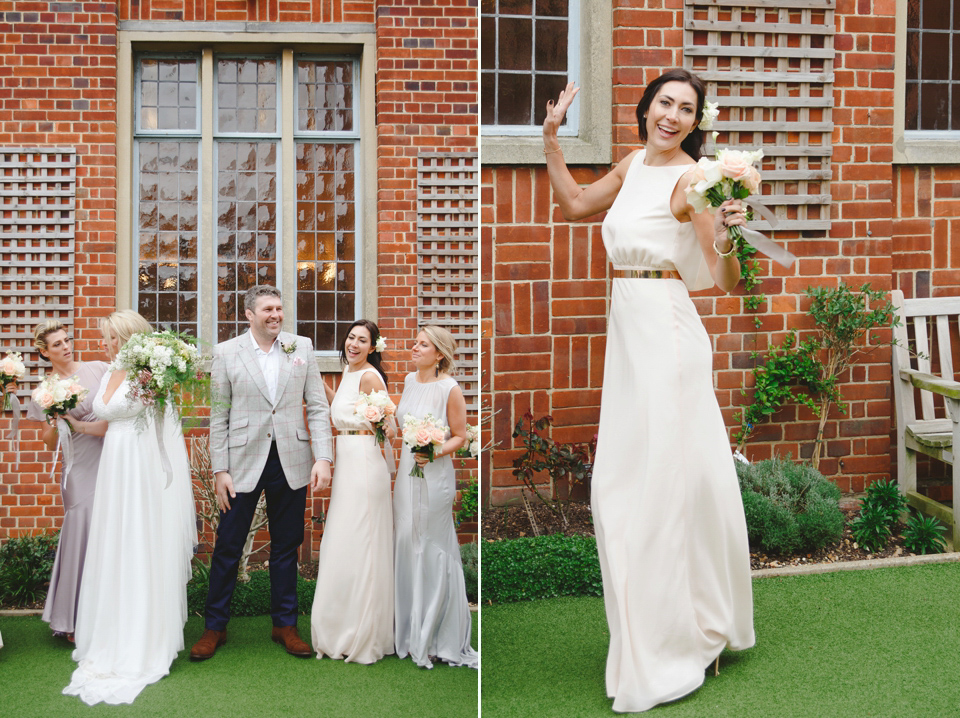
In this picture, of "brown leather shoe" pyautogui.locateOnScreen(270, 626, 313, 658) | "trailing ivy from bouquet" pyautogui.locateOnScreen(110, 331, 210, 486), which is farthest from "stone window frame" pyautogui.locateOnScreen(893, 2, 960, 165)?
"brown leather shoe" pyautogui.locateOnScreen(270, 626, 313, 658)

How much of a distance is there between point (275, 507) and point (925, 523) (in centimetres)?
359

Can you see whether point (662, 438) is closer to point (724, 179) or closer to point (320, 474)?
point (724, 179)

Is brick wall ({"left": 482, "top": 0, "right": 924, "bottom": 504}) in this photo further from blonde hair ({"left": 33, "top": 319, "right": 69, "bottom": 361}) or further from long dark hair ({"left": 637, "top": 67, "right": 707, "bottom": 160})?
blonde hair ({"left": 33, "top": 319, "right": 69, "bottom": 361})

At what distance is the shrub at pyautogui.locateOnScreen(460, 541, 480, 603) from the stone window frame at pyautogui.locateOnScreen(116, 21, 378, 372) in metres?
1.09

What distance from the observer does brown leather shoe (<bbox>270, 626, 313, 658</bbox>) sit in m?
3.99

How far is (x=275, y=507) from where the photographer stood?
164 inches

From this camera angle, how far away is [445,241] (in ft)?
13.8

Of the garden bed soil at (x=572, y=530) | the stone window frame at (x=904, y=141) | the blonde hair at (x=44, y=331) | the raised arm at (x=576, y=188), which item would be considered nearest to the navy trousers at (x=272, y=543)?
the blonde hair at (x=44, y=331)

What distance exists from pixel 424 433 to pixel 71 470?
1510 mm

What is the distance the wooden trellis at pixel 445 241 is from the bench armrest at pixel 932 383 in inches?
108

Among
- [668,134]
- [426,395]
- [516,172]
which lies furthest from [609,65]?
[426,395]

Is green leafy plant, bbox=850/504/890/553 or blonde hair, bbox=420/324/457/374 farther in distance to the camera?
green leafy plant, bbox=850/504/890/553

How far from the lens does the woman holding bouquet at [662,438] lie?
321 centimetres

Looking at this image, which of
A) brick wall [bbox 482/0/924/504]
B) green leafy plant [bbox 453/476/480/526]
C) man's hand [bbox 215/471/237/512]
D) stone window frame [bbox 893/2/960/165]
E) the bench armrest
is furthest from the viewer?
stone window frame [bbox 893/2/960/165]
